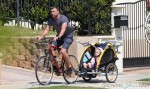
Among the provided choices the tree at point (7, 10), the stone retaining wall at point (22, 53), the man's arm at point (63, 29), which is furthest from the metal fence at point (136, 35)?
the man's arm at point (63, 29)

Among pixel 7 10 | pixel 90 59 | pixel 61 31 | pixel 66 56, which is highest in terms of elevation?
pixel 7 10

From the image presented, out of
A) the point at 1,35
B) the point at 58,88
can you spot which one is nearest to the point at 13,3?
the point at 1,35

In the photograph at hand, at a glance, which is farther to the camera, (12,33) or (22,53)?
(12,33)

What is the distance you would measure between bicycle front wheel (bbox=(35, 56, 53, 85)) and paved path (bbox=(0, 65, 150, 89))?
185 millimetres

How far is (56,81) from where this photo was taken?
39.4 ft

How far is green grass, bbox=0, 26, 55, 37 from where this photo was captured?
14.7 m

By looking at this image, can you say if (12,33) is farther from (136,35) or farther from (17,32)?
(136,35)

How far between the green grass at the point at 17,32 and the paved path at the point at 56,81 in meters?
1.35

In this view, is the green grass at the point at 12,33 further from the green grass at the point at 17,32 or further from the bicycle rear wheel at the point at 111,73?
the bicycle rear wheel at the point at 111,73

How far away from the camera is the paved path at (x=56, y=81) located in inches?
439

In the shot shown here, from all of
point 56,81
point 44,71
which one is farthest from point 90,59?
point 44,71

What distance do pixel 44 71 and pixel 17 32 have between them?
4099 mm

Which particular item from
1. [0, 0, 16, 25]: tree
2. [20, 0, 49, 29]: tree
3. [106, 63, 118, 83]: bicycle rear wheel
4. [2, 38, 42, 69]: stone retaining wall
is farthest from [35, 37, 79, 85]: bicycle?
[0, 0, 16, 25]: tree

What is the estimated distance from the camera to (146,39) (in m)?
16.3
